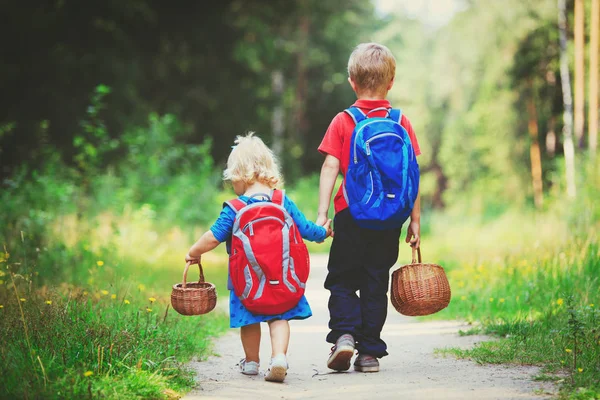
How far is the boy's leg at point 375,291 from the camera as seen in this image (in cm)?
512

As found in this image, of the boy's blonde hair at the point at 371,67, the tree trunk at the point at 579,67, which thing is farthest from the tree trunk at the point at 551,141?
the boy's blonde hair at the point at 371,67

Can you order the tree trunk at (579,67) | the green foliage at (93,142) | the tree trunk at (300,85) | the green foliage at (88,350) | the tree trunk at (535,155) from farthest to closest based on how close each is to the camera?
1. the tree trunk at (300,85)
2. the tree trunk at (535,155)
3. the tree trunk at (579,67)
4. the green foliage at (93,142)
5. the green foliage at (88,350)

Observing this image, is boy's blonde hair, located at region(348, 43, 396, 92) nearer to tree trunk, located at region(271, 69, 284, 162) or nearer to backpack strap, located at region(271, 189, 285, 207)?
backpack strap, located at region(271, 189, 285, 207)

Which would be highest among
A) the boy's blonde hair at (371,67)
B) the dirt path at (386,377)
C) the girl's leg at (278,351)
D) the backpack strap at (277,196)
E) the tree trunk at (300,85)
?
the tree trunk at (300,85)

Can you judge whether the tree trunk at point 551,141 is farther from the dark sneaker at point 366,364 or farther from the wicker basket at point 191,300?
the wicker basket at point 191,300

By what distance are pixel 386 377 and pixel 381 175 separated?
4.30 ft

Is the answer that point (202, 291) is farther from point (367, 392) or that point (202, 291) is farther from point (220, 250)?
point (220, 250)

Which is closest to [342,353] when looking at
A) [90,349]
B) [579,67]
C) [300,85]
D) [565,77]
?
[90,349]

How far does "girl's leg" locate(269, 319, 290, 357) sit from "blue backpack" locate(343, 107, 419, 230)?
85 centimetres

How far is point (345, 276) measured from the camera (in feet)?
17.1

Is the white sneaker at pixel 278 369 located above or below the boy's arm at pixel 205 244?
below

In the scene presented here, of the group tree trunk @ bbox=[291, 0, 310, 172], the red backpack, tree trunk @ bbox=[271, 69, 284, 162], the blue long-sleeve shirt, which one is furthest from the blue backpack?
tree trunk @ bbox=[291, 0, 310, 172]

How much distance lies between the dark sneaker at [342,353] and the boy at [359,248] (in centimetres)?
2

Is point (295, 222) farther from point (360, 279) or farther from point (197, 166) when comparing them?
point (197, 166)
